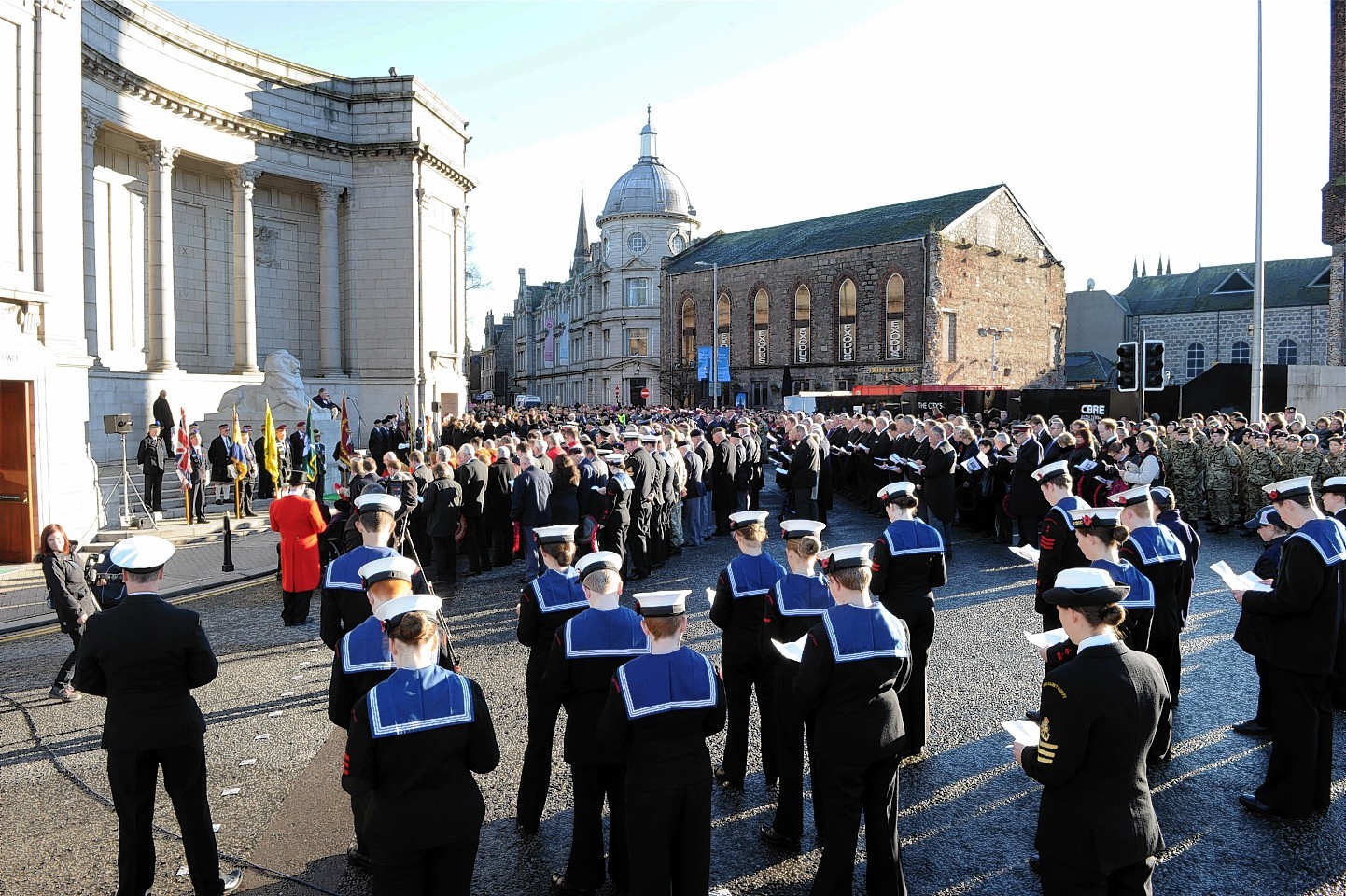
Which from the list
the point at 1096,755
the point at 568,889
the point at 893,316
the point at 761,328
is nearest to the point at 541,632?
the point at 568,889

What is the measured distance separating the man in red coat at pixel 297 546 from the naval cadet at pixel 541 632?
5396mm

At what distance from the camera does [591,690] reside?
15.9 ft

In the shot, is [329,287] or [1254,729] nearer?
[1254,729]

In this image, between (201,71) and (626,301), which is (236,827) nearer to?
(201,71)

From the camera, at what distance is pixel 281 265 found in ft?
104

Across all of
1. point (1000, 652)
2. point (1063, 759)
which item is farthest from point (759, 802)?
point (1000, 652)

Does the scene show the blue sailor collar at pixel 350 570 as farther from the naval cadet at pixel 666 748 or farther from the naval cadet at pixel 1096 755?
the naval cadet at pixel 1096 755

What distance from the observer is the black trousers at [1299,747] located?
539 centimetres

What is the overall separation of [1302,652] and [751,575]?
340 cm

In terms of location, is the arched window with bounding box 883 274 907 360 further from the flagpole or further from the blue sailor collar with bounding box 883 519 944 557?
the blue sailor collar with bounding box 883 519 944 557

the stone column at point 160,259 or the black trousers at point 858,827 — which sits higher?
the stone column at point 160,259

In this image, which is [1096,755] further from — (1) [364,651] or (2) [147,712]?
(2) [147,712]

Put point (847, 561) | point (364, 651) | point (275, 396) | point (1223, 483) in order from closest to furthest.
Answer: point (847, 561), point (364, 651), point (1223, 483), point (275, 396)

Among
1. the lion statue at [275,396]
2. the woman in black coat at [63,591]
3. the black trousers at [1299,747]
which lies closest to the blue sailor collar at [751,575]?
the black trousers at [1299,747]
